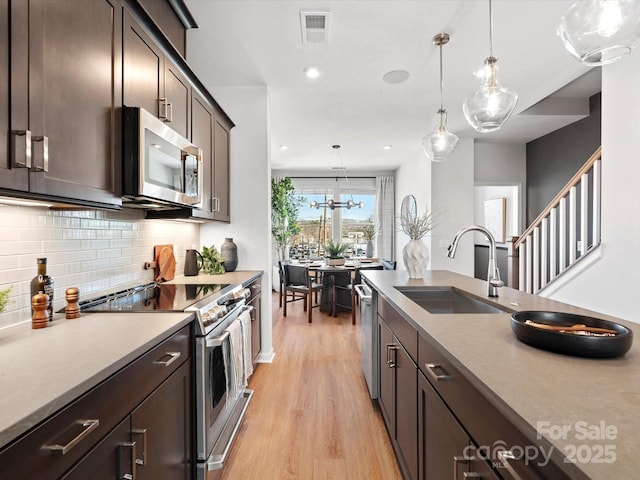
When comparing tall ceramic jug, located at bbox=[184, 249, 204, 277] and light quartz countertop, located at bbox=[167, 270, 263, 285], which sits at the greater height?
tall ceramic jug, located at bbox=[184, 249, 204, 277]

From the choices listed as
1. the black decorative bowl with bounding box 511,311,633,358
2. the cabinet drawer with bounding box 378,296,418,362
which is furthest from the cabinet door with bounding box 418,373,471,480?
the black decorative bowl with bounding box 511,311,633,358

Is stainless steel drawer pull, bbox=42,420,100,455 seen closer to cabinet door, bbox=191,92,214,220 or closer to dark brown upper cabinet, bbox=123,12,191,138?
dark brown upper cabinet, bbox=123,12,191,138

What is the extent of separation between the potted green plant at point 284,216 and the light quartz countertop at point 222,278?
375 cm

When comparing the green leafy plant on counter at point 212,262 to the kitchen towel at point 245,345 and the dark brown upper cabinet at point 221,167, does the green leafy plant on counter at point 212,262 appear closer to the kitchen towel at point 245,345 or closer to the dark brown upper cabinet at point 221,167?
the dark brown upper cabinet at point 221,167

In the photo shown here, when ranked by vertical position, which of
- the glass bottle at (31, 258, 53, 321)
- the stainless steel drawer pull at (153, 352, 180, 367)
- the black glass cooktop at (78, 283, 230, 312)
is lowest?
the stainless steel drawer pull at (153, 352, 180, 367)

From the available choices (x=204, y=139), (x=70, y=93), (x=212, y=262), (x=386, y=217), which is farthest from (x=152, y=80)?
(x=386, y=217)

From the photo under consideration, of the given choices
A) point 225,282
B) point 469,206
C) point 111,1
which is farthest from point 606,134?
point 111,1

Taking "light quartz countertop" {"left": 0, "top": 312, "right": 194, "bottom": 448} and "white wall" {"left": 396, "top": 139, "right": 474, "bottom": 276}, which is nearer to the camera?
"light quartz countertop" {"left": 0, "top": 312, "right": 194, "bottom": 448}

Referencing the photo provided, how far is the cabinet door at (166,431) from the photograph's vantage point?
1100 mm

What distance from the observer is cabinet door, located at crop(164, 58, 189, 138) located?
6.41 feet

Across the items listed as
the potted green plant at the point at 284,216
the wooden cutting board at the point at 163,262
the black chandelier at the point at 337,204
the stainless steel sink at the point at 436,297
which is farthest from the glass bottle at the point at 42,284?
the potted green plant at the point at 284,216

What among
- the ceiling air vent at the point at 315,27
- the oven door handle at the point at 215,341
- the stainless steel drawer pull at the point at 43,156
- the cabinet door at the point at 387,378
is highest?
the ceiling air vent at the point at 315,27

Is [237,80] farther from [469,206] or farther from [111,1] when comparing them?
[469,206]

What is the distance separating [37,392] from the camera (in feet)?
2.47
